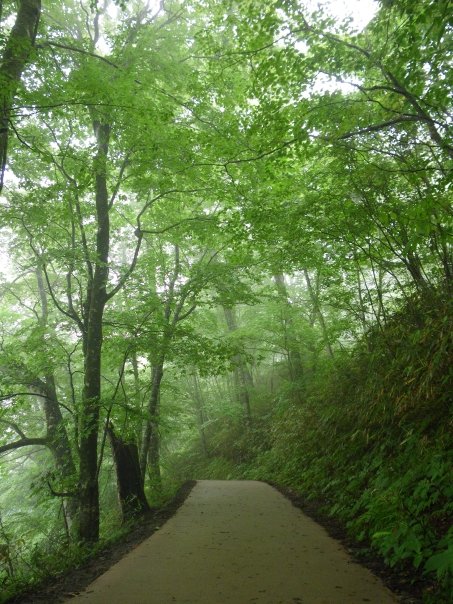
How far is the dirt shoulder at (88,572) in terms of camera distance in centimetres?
331

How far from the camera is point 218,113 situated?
774 centimetres

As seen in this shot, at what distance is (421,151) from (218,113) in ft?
13.6

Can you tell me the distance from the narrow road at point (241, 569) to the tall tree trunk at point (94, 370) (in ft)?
5.53

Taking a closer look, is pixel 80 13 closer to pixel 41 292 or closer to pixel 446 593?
pixel 41 292

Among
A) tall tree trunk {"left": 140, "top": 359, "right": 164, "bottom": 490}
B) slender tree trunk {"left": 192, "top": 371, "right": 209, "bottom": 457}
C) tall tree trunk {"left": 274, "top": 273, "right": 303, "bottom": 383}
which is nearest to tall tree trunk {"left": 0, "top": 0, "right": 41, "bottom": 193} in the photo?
tall tree trunk {"left": 140, "top": 359, "right": 164, "bottom": 490}

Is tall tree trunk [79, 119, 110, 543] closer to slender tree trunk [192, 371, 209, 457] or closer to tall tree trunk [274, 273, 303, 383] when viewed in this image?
tall tree trunk [274, 273, 303, 383]

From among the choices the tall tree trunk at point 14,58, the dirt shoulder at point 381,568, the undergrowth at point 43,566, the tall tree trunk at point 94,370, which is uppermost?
the tall tree trunk at point 14,58

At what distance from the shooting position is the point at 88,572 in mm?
3955

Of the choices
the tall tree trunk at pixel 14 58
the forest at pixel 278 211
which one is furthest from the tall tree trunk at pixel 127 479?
the tall tree trunk at pixel 14 58

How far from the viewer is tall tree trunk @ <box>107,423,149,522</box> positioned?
703cm

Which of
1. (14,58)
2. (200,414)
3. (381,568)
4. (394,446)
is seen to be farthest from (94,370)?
→ (200,414)

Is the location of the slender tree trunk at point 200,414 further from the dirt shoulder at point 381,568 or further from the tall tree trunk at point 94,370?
the dirt shoulder at point 381,568

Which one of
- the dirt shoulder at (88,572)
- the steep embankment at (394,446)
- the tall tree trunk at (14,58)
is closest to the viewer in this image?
the steep embankment at (394,446)

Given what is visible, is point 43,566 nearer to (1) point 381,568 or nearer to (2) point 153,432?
(1) point 381,568
